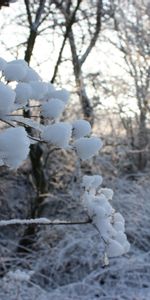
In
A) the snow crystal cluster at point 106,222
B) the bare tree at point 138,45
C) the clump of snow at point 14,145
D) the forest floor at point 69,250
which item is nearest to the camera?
the clump of snow at point 14,145

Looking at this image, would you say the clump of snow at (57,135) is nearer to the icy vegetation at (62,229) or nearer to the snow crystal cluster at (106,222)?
the icy vegetation at (62,229)

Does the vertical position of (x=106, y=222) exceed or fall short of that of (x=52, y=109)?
it falls short

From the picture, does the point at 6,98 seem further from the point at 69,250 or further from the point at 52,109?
the point at 69,250

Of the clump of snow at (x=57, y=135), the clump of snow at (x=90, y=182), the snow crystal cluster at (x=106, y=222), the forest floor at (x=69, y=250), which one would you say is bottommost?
the forest floor at (x=69, y=250)

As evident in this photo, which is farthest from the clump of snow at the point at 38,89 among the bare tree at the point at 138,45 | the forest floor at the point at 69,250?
the bare tree at the point at 138,45

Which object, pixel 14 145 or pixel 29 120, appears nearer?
pixel 14 145

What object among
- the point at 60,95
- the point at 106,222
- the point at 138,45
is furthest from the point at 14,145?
the point at 138,45

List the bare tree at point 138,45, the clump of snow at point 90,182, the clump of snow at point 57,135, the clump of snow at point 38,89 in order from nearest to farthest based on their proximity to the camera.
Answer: the clump of snow at point 57,135, the clump of snow at point 38,89, the clump of snow at point 90,182, the bare tree at point 138,45
